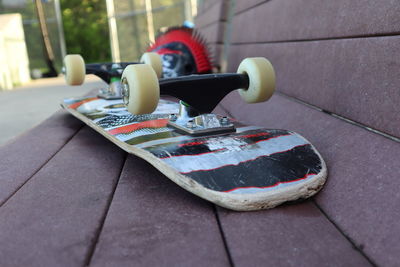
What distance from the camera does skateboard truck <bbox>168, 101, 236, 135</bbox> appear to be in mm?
1083

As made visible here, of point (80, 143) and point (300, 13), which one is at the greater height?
point (300, 13)

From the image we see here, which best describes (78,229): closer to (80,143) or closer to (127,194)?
(127,194)

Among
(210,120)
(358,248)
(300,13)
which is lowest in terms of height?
(358,248)

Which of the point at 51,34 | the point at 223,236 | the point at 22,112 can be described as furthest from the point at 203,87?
the point at 51,34

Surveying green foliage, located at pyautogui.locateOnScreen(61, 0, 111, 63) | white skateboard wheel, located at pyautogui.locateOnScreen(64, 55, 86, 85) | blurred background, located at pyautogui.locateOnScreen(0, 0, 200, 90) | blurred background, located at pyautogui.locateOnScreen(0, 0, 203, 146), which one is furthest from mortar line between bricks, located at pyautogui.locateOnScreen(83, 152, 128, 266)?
green foliage, located at pyautogui.locateOnScreen(61, 0, 111, 63)

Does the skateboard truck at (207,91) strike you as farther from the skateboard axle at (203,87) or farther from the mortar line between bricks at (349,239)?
the mortar line between bricks at (349,239)

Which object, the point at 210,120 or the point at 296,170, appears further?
the point at 210,120

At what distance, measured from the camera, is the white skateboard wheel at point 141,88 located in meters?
0.98

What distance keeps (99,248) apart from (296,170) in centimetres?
47

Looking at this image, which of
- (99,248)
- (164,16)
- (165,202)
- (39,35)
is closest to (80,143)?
(165,202)

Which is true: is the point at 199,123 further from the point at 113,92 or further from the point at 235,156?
the point at 113,92

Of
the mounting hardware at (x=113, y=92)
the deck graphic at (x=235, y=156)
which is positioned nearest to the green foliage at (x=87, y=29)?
the mounting hardware at (x=113, y=92)

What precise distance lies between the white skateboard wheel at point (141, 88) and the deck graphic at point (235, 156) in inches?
4.0

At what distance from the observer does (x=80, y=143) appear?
1423mm
